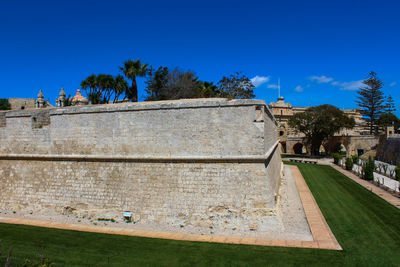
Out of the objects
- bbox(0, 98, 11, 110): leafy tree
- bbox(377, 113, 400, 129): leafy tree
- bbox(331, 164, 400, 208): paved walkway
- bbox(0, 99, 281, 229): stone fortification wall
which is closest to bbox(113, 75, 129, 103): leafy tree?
bbox(0, 99, 281, 229): stone fortification wall

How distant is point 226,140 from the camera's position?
8.95m

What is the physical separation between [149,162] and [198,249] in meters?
3.57

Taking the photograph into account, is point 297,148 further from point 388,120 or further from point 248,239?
point 248,239

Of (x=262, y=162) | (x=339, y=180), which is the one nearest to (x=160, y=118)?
(x=262, y=162)

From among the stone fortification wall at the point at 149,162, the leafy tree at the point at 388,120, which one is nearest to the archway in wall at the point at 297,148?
the leafy tree at the point at 388,120

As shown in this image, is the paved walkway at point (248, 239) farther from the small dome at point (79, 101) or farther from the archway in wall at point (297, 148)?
the archway in wall at point (297, 148)

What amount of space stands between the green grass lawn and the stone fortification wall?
4.87 ft

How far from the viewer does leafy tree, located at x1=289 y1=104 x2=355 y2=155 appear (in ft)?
113

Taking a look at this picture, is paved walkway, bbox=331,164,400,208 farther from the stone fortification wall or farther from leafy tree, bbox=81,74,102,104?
leafy tree, bbox=81,74,102,104

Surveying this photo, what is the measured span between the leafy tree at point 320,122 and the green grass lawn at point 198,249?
87.2ft

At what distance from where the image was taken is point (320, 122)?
34.8 metres

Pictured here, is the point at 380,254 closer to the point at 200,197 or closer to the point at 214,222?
the point at 214,222

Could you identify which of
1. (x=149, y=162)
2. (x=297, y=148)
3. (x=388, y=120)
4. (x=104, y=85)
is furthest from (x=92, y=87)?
(x=388, y=120)

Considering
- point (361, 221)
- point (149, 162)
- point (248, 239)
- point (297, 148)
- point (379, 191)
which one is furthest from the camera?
point (297, 148)
